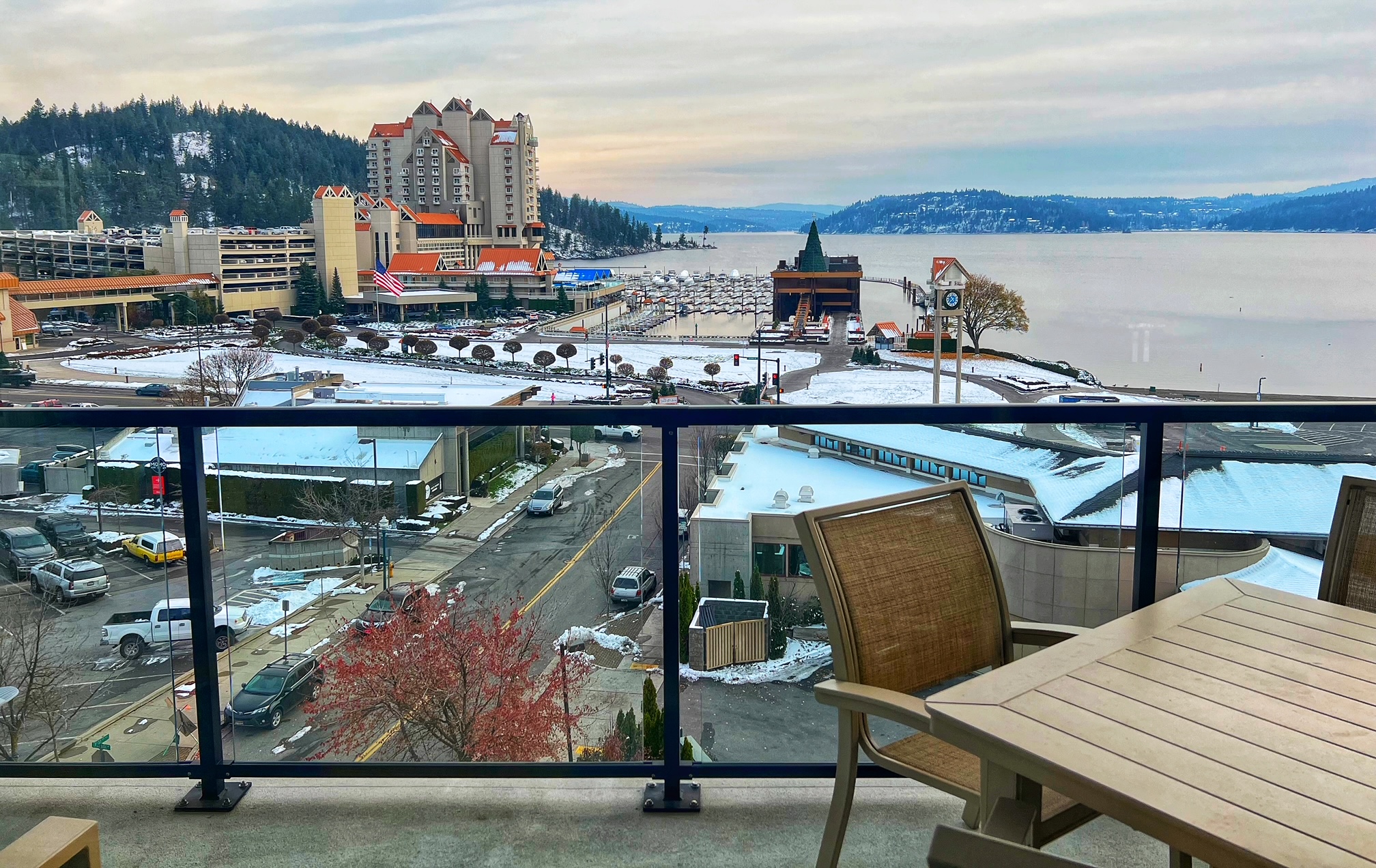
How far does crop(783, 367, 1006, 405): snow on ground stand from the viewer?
30.4 m

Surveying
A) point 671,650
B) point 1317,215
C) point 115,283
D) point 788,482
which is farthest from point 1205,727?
point 115,283

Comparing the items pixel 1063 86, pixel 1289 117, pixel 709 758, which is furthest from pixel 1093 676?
pixel 1063 86

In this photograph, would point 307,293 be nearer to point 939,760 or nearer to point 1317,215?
point 1317,215

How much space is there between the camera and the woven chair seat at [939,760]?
155cm

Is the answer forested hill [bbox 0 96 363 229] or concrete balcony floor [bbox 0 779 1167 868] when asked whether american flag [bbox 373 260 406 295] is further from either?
concrete balcony floor [bbox 0 779 1167 868]

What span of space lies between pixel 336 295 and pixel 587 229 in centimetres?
1305

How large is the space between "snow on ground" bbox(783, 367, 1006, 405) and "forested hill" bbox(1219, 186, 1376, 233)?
821 cm

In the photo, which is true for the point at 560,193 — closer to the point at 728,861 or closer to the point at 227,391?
the point at 227,391

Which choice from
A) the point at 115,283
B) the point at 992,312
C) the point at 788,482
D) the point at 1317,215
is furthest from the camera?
the point at 115,283

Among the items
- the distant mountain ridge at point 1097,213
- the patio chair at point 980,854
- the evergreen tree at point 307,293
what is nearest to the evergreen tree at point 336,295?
the evergreen tree at point 307,293

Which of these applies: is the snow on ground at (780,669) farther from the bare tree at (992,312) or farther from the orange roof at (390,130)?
the orange roof at (390,130)

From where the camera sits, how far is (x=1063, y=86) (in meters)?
53.4

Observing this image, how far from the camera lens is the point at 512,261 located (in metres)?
46.0

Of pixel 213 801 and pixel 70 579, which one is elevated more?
pixel 70 579
